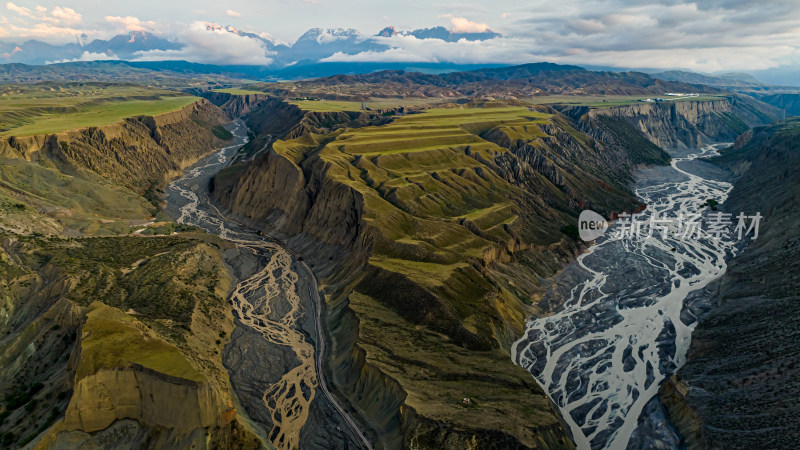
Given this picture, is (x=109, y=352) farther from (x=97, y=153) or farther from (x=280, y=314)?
(x=97, y=153)

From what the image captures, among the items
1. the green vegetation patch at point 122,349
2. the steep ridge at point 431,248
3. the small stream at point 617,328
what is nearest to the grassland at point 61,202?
the steep ridge at point 431,248

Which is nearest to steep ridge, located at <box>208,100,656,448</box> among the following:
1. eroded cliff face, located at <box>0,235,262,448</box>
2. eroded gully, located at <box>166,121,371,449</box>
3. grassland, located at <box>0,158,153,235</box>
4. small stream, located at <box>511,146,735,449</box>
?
eroded gully, located at <box>166,121,371,449</box>

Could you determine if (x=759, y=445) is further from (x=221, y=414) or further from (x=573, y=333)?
(x=221, y=414)

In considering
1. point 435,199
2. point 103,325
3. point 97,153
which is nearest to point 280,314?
point 103,325

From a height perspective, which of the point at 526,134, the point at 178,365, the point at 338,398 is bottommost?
the point at 338,398

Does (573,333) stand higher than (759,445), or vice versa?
(759,445)

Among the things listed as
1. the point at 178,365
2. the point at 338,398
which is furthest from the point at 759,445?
the point at 178,365
